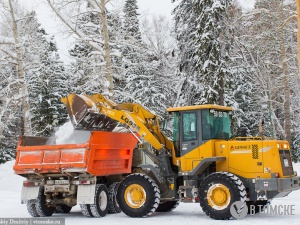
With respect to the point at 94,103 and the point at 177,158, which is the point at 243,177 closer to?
the point at 177,158

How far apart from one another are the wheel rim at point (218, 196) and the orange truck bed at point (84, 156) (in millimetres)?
2513

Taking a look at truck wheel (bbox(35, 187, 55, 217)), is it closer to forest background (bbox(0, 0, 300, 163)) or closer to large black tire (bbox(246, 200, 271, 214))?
large black tire (bbox(246, 200, 271, 214))

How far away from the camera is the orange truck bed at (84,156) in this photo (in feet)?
38.8

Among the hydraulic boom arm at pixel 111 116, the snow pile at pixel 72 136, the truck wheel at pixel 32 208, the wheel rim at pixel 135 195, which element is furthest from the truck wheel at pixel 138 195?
the truck wheel at pixel 32 208

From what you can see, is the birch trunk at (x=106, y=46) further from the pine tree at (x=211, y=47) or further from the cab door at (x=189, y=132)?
the cab door at (x=189, y=132)

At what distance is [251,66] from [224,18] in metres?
8.53

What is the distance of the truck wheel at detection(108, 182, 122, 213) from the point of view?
13164mm

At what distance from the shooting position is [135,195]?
12578 mm

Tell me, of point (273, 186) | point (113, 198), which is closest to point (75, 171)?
point (113, 198)

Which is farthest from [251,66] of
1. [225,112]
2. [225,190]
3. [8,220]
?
[8,220]

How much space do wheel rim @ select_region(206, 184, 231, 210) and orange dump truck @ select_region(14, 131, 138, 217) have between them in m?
2.54

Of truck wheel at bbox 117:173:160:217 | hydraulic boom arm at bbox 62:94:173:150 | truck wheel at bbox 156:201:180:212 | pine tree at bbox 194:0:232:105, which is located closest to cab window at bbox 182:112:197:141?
hydraulic boom arm at bbox 62:94:173:150

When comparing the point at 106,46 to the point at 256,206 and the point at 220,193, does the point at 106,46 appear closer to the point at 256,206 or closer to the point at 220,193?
the point at 256,206

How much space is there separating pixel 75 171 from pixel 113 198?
1849mm
